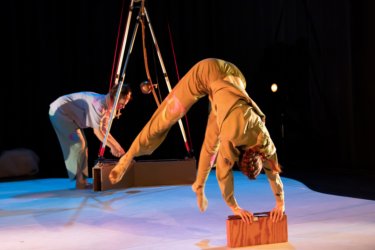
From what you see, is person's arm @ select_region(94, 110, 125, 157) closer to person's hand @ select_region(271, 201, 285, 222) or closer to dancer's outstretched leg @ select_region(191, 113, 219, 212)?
dancer's outstretched leg @ select_region(191, 113, 219, 212)

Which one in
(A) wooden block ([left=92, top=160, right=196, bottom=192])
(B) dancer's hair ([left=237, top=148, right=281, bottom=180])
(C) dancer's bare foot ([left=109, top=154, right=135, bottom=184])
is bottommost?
(A) wooden block ([left=92, top=160, right=196, bottom=192])

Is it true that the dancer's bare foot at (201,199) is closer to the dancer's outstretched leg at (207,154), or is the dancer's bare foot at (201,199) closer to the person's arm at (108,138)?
the dancer's outstretched leg at (207,154)

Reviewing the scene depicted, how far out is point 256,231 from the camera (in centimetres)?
209

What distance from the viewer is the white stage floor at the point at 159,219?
214 cm

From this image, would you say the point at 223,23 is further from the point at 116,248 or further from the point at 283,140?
the point at 116,248

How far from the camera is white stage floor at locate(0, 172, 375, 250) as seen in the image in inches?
84.1

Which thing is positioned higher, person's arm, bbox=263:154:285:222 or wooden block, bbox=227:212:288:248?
person's arm, bbox=263:154:285:222

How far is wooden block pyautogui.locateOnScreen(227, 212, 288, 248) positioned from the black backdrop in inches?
125

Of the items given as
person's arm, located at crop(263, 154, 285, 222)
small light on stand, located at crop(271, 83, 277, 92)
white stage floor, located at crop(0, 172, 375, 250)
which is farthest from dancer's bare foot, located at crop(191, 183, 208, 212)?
small light on stand, located at crop(271, 83, 277, 92)

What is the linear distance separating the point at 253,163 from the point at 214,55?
4.60m

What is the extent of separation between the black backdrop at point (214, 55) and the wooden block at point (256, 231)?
125 inches

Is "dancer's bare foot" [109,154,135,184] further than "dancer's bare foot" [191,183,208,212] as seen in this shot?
Yes

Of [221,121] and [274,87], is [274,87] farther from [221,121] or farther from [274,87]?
[221,121]

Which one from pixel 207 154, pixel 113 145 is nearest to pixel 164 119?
pixel 207 154
